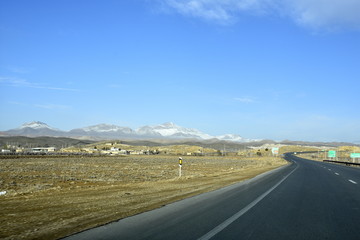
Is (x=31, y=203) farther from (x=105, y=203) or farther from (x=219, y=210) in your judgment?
(x=219, y=210)

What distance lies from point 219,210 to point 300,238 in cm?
359

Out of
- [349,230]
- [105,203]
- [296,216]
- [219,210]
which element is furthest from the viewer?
[105,203]

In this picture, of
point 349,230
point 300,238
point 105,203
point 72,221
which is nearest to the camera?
point 300,238

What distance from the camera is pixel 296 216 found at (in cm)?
962

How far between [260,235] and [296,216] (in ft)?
9.05

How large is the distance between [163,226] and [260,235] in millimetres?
2145

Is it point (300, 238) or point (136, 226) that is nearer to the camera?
point (300, 238)

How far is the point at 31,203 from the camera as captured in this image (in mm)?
A: 12547

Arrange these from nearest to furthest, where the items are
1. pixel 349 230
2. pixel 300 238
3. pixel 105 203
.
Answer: pixel 300 238 → pixel 349 230 → pixel 105 203

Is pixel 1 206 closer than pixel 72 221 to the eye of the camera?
No

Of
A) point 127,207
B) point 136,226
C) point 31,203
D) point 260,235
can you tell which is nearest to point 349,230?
point 260,235

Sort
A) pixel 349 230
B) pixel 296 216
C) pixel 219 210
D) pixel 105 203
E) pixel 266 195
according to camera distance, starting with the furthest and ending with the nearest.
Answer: pixel 266 195 → pixel 105 203 → pixel 219 210 → pixel 296 216 → pixel 349 230

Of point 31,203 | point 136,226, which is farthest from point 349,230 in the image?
point 31,203

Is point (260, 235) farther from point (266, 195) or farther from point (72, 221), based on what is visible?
point (266, 195)
